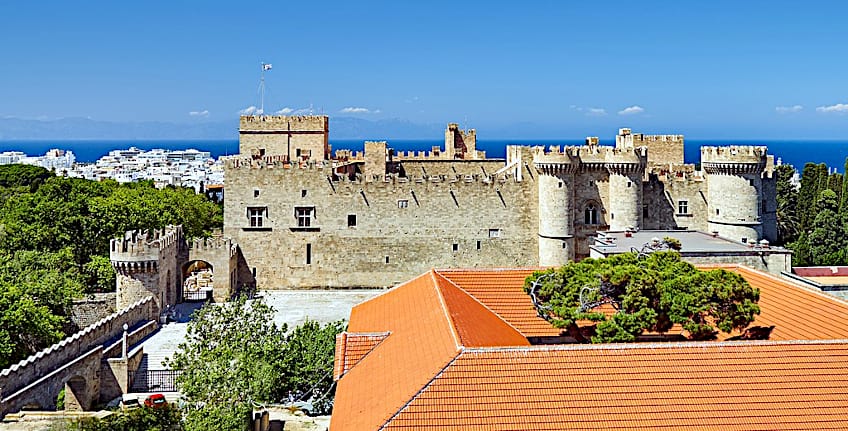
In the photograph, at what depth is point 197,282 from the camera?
53406 millimetres

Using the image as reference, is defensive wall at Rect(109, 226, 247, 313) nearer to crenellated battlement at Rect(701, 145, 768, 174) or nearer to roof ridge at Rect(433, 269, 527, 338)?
roof ridge at Rect(433, 269, 527, 338)

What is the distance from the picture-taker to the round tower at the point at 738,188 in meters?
43.8

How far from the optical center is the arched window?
4503cm

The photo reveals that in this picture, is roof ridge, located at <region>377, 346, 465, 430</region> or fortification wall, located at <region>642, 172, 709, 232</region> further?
fortification wall, located at <region>642, 172, 709, 232</region>

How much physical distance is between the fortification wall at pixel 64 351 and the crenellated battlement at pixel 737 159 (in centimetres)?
3152

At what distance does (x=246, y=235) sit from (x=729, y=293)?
29869mm

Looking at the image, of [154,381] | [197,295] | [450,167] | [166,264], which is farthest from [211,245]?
[450,167]

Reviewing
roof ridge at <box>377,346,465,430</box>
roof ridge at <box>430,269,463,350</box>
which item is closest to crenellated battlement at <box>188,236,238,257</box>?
roof ridge at <box>430,269,463,350</box>

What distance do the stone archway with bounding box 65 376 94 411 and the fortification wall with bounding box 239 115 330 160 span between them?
24.6 meters

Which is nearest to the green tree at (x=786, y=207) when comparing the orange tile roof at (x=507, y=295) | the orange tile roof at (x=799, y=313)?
the orange tile roof at (x=799, y=313)

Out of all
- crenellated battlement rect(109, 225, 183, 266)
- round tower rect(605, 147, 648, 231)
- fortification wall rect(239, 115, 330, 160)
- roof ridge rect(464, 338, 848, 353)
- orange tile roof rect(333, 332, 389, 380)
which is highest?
fortification wall rect(239, 115, 330, 160)

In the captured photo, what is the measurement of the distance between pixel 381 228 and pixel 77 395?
21090 mm

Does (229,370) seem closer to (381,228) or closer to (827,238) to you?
(381,228)

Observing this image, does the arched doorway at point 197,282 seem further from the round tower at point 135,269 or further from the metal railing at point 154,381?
the metal railing at point 154,381
